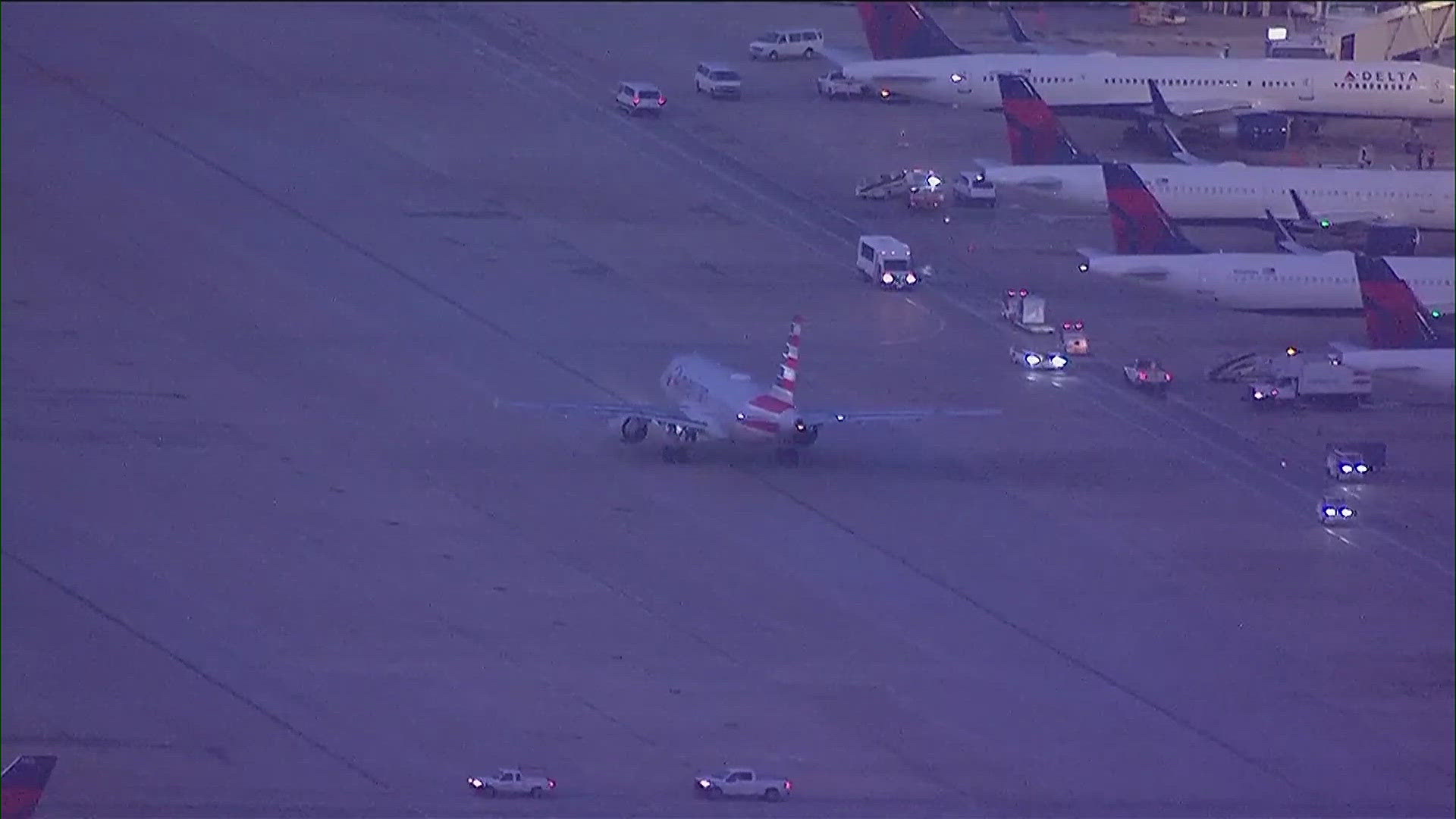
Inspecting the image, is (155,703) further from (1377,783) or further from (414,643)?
(1377,783)

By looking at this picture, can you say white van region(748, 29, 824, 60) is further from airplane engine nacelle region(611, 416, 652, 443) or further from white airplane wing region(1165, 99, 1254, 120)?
airplane engine nacelle region(611, 416, 652, 443)

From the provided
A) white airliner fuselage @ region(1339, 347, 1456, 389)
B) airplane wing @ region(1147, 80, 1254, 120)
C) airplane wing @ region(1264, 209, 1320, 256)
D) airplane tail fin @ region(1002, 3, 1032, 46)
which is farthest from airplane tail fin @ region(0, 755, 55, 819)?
airplane tail fin @ region(1002, 3, 1032, 46)

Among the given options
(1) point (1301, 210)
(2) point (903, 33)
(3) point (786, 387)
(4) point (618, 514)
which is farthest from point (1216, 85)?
(4) point (618, 514)

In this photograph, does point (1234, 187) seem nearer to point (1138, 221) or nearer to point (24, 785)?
point (1138, 221)

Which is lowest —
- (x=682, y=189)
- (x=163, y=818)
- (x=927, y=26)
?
(x=163, y=818)

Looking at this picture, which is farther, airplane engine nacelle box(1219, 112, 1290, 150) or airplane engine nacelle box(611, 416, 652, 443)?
airplane engine nacelle box(1219, 112, 1290, 150)

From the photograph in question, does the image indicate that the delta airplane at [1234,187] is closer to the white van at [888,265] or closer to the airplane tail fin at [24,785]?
the white van at [888,265]

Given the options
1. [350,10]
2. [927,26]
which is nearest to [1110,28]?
[927,26]
